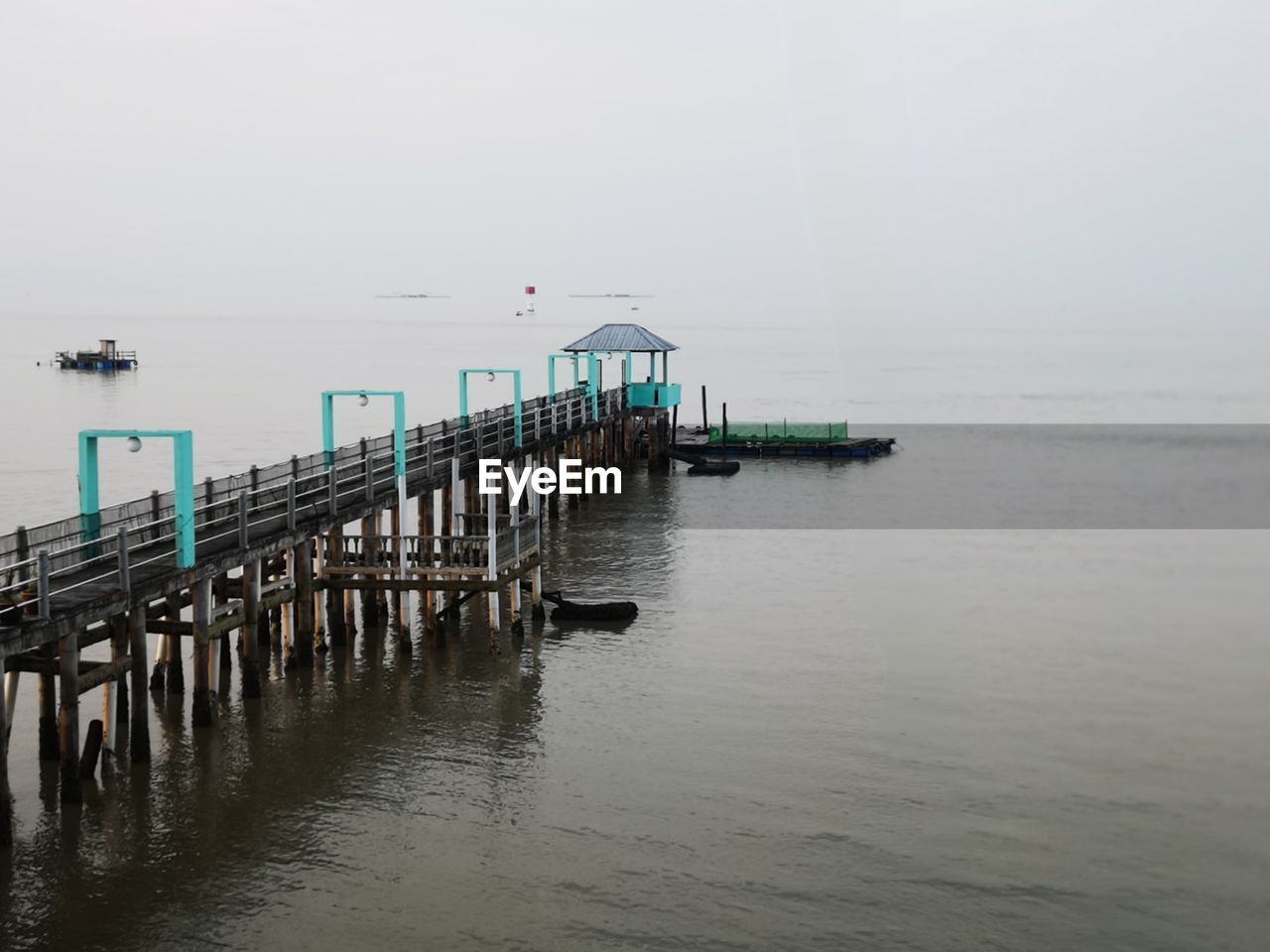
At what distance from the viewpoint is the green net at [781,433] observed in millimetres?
58312

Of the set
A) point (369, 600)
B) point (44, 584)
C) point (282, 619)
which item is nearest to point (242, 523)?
point (282, 619)

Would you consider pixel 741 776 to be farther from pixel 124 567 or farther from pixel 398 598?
pixel 398 598

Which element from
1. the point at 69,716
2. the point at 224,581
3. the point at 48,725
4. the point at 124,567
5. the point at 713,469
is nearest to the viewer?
the point at 69,716

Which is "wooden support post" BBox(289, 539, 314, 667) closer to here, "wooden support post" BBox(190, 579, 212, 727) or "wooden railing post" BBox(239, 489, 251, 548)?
"wooden railing post" BBox(239, 489, 251, 548)

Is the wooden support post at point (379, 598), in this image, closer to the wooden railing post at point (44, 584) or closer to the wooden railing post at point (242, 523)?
the wooden railing post at point (242, 523)

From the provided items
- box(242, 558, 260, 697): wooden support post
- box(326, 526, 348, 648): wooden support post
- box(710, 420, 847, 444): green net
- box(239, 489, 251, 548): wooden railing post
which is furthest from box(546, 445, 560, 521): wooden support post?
box(239, 489, 251, 548): wooden railing post

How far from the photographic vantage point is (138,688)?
17828 mm

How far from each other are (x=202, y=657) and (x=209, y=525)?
2.01 meters

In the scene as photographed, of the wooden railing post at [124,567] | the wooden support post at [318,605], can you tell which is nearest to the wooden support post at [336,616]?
the wooden support post at [318,605]

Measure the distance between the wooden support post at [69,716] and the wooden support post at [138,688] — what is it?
1172mm

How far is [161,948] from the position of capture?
44.0 feet

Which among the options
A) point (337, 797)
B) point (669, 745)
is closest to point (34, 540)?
point (337, 797)

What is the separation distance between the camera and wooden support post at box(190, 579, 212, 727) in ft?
63.7

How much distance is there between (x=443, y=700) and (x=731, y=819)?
6257 mm
